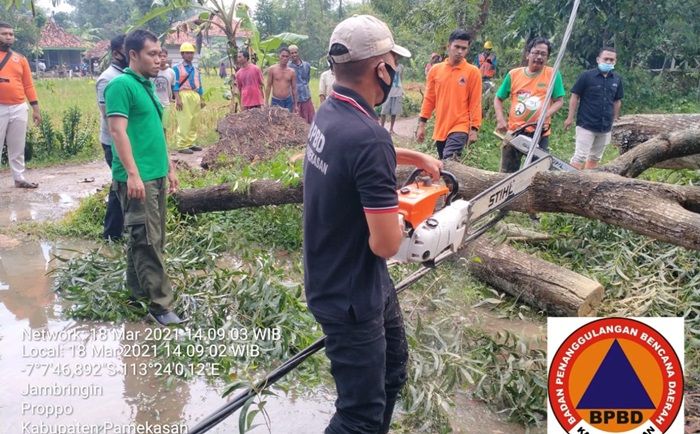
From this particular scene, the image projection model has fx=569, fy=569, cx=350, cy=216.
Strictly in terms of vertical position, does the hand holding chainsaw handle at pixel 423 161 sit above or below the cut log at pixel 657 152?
above

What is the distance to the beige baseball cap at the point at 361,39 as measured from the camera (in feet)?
6.70

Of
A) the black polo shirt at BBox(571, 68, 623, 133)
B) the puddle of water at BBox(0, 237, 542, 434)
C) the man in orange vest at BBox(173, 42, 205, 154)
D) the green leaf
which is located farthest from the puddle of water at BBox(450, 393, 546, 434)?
the green leaf

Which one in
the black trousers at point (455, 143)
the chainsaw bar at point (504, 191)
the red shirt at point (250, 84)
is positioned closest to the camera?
the chainsaw bar at point (504, 191)

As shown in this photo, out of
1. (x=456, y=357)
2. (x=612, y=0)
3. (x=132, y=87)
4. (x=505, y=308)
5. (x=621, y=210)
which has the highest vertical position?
(x=612, y=0)

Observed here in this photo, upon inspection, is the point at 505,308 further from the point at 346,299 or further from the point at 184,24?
A: the point at 184,24

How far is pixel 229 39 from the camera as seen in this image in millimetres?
9688

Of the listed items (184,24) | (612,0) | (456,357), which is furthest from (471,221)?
(612,0)

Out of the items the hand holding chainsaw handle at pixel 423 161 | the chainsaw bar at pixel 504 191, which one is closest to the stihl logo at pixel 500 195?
the chainsaw bar at pixel 504 191

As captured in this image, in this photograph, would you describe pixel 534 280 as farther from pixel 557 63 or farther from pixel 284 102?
pixel 284 102

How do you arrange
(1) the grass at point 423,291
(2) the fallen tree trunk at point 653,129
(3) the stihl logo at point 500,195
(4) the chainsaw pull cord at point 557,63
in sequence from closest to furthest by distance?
(4) the chainsaw pull cord at point 557,63
(3) the stihl logo at point 500,195
(1) the grass at point 423,291
(2) the fallen tree trunk at point 653,129

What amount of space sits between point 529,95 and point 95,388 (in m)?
4.85

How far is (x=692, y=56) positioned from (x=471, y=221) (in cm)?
1519

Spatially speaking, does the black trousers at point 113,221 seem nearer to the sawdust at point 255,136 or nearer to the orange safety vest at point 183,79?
the sawdust at point 255,136

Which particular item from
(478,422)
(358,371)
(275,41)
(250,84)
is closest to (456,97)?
(478,422)
